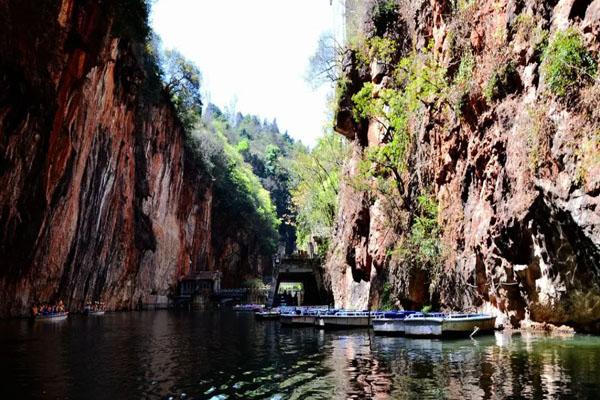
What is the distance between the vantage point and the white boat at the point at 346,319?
2977 cm

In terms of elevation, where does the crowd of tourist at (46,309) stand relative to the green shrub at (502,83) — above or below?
below

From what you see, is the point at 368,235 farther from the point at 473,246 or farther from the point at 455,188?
the point at 473,246

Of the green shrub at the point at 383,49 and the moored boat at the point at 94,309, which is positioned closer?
the green shrub at the point at 383,49

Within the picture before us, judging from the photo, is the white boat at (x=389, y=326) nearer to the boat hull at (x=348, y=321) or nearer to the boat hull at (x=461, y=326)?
the boat hull at (x=461, y=326)

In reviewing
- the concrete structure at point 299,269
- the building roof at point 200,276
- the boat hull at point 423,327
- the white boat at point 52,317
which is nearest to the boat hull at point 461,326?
the boat hull at point 423,327

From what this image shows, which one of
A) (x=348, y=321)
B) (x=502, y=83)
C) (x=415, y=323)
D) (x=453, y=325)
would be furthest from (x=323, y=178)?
(x=453, y=325)

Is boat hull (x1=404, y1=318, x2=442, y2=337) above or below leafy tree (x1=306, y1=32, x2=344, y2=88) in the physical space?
below

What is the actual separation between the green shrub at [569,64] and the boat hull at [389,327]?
36.0 feet

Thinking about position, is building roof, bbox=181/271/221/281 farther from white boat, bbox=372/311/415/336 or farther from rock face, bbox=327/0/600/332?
white boat, bbox=372/311/415/336

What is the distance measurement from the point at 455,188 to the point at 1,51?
→ 65.9 feet

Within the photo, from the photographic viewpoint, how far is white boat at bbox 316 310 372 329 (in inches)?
1172

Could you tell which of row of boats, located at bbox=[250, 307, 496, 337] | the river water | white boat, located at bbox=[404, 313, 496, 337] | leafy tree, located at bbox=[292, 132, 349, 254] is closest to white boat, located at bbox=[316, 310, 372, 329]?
row of boats, located at bbox=[250, 307, 496, 337]

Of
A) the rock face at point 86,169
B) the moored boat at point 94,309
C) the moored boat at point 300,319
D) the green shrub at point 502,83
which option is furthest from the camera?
the moored boat at point 94,309

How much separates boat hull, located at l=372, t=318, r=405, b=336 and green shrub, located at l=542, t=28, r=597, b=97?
36.0ft
